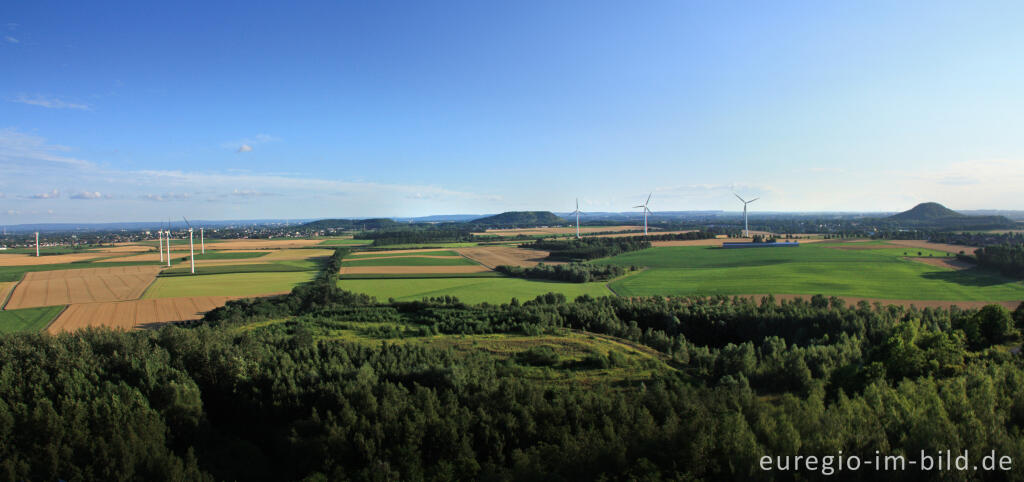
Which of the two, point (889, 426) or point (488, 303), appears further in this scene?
point (488, 303)

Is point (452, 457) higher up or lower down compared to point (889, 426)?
lower down

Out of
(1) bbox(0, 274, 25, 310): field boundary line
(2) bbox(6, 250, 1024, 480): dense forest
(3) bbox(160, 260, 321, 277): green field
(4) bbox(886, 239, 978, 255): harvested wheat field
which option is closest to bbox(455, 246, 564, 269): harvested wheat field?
(3) bbox(160, 260, 321, 277): green field

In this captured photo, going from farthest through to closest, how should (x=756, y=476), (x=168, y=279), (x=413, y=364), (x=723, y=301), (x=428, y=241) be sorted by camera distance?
(x=428, y=241) < (x=168, y=279) < (x=723, y=301) < (x=413, y=364) < (x=756, y=476)

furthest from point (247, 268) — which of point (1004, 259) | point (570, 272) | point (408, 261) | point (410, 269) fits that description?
point (1004, 259)

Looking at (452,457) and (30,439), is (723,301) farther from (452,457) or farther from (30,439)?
(30,439)

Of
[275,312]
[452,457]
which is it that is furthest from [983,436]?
[275,312]

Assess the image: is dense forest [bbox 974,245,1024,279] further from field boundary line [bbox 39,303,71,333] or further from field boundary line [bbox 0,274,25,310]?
field boundary line [bbox 0,274,25,310]
